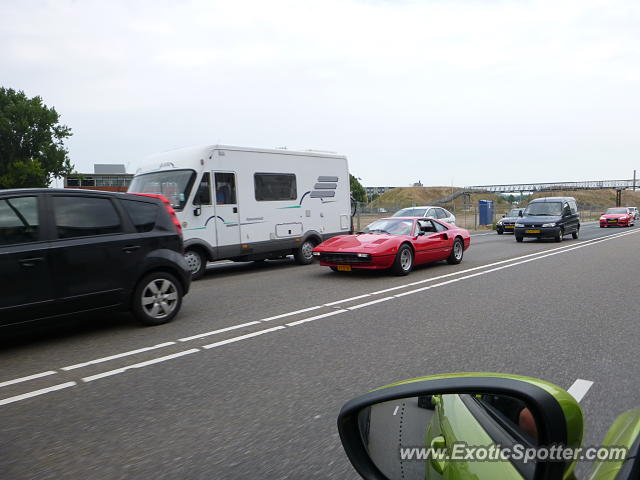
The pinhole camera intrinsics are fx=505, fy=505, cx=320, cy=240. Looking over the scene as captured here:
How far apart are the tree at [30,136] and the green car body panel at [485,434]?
52316 mm

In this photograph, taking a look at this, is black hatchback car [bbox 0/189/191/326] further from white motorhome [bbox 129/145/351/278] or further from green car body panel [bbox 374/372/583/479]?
green car body panel [bbox 374/372/583/479]

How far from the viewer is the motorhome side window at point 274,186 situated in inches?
459

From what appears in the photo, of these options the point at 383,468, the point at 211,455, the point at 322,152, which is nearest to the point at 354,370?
the point at 211,455

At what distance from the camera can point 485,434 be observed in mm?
1359

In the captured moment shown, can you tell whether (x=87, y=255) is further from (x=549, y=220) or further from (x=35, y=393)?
(x=549, y=220)

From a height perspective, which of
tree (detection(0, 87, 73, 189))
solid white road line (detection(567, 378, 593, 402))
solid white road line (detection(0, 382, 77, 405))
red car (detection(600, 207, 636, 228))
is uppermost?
Answer: tree (detection(0, 87, 73, 189))

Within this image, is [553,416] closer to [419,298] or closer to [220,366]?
[220,366]

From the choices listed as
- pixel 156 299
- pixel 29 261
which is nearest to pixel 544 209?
pixel 156 299

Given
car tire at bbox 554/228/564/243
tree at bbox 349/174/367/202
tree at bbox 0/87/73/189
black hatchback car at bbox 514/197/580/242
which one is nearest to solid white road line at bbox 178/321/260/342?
black hatchback car at bbox 514/197/580/242

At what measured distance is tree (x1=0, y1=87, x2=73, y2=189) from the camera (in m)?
48.1

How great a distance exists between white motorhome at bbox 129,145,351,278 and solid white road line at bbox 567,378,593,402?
7.93 m

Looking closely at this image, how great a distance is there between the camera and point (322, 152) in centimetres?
1351

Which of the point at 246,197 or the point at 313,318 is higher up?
the point at 246,197

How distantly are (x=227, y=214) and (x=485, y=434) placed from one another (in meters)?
10.0
